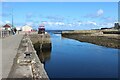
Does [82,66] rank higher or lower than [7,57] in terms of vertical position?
lower

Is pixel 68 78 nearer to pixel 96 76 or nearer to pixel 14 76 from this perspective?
pixel 96 76

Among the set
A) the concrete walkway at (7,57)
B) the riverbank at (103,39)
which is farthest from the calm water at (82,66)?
the riverbank at (103,39)

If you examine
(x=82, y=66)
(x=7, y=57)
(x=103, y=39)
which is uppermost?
(x=103, y=39)

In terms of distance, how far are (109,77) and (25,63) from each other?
811 cm

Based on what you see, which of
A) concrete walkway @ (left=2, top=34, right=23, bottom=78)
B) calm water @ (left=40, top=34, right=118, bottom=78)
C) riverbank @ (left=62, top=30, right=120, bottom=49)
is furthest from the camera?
riverbank @ (left=62, top=30, right=120, bottom=49)

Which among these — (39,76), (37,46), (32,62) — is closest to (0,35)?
(37,46)

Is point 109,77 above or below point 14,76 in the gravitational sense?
below

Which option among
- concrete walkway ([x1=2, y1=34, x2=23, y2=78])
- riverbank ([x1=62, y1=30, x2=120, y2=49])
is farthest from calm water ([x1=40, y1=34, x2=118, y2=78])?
riverbank ([x1=62, y1=30, x2=120, y2=49])

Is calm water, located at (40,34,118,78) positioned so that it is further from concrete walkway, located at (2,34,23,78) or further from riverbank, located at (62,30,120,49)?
riverbank, located at (62,30,120,49)

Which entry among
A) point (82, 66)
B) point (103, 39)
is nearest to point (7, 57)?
point (82, 66)

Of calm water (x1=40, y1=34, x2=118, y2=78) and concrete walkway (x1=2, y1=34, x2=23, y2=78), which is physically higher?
concrete walkway (x1=2, y1=34, x2=23, y2=78)

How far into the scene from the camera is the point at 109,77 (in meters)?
18.8

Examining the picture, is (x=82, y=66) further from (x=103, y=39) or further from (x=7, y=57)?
(x=103, y=39)

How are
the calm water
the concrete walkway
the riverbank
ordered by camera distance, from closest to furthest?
the concrete walkway
the calm water
the riverbank
